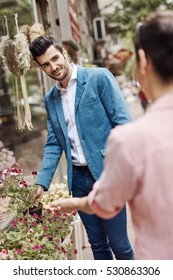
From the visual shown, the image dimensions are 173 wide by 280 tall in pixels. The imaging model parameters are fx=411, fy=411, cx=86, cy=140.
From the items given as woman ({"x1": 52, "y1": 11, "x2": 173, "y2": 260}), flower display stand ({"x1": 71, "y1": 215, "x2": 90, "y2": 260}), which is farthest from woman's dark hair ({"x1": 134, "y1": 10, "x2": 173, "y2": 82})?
flower display stand ({"x1": 71, "y1": 215, "x2": 90, "y2": 260})

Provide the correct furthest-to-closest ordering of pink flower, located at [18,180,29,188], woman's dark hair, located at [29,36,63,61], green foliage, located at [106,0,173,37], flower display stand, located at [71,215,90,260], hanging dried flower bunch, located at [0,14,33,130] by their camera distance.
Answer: green foliage, located at [106,0,173,37], flower display stand, located at [71,215,90,260], hanging dried flower bunch, located at [0,14,33,130], pink flower, located at [18,180,29,188], woman's dark hair, located at [29,36,63,61]

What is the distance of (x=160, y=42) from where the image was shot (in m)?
1.03

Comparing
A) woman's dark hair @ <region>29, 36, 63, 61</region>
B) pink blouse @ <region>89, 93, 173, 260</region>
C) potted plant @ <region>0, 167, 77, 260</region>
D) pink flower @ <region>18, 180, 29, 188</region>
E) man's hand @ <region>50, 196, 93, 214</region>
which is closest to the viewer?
pink blouse @ <region>89, 93, 173, 260</region>

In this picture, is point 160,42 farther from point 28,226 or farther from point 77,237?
point 77,237

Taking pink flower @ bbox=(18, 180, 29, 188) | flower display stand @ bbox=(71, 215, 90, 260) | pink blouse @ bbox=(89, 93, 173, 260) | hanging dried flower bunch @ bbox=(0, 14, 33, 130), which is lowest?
flower display stand @ bbox=(71, 215, 90, 260)

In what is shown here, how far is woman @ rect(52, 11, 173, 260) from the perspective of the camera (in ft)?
3.29

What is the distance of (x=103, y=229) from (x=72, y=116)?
0.70 m

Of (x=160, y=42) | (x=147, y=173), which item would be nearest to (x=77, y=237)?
(x=147, y=173)

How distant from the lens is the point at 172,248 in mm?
1108

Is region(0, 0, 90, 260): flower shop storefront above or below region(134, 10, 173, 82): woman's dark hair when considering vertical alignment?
below

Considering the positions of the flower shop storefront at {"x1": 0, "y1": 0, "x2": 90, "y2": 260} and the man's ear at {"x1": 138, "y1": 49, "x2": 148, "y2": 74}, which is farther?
the flower shop storefront at {"x1": 0, "y1": 0, "x2": 90, "y2": 260}

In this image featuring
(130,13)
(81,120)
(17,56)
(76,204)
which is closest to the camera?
(76,204)

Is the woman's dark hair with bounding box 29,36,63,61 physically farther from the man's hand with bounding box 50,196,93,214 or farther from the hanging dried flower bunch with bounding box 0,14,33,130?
the man's hand with bounding box 50,196,93,214

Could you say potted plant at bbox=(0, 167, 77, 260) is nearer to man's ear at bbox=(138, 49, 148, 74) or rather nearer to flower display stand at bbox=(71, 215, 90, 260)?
flower display stand at bbox=(71, 215, 90, 260)
